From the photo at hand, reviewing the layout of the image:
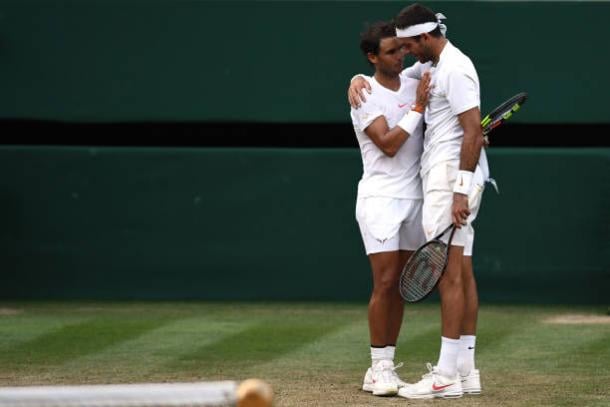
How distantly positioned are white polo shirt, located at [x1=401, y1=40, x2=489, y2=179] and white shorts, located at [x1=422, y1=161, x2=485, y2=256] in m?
0.06

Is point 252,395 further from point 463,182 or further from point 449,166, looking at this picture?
point 449,166

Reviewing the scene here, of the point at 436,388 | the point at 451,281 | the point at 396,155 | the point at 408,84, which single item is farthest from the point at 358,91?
the point at 436,388

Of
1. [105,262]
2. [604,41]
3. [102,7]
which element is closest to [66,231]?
[105,262]

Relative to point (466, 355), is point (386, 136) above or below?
above

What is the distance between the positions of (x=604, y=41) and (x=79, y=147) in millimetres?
4323

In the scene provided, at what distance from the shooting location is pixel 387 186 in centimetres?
697

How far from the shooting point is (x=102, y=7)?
11047mm

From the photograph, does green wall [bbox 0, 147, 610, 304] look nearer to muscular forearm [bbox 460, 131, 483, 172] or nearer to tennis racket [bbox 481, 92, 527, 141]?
tennis racket [bbox 481, 92, 527, 141]

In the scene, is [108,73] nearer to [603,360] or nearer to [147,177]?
[147,177]

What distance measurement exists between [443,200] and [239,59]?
4754mm

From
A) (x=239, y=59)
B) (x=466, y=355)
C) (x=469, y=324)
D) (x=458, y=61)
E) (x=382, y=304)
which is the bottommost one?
(x=466, y=355)

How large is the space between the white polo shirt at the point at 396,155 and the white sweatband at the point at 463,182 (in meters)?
Result: 0.45

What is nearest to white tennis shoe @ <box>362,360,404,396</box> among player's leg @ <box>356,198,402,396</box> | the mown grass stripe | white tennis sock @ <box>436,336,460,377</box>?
player's leg @ <box>356,198,402,396</box>

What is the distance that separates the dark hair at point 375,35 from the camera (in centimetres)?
685
